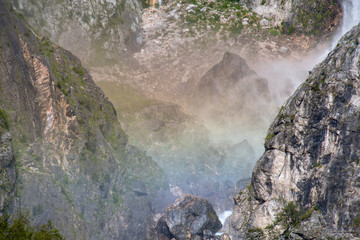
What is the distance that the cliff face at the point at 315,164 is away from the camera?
5316 centimetres

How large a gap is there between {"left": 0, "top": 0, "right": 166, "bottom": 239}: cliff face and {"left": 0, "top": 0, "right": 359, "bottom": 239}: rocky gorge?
0.22 m

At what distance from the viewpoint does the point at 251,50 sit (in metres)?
125

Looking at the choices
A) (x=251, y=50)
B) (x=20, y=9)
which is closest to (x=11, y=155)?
(x=20, y=9)

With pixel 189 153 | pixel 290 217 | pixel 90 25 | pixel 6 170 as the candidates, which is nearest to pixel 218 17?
pixel 90 25

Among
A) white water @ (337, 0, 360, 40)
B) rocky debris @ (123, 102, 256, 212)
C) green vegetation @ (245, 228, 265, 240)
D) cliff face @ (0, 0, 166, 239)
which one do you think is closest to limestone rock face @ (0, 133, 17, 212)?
cliff face @ (0, 0, 166, 239)

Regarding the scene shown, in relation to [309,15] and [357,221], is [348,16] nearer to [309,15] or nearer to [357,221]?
[309,15]

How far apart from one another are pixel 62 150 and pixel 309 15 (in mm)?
79984

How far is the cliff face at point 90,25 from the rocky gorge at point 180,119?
0.95 feet

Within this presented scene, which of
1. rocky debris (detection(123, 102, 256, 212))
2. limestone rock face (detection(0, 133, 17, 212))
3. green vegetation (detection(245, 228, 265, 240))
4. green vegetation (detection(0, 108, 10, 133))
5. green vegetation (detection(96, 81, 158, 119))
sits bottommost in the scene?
green vegetation (detection(245, 228, 265, 240))

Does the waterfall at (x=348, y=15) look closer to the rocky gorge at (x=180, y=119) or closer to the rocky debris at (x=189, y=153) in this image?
the rocky gorge at (x=180, y=119)

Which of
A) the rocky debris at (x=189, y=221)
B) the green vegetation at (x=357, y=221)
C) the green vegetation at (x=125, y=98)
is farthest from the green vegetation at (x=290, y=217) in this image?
the green vegetation at (x=125, y=98)

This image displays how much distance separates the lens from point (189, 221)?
266 feet

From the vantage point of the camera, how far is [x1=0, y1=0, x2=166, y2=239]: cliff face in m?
62.9

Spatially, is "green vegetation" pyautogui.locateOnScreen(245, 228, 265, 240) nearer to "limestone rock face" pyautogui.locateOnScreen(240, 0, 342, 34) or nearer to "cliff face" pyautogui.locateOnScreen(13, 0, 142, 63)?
"cliff face" pyautogui.locateOnScreen(13, 0, 142, 63)
